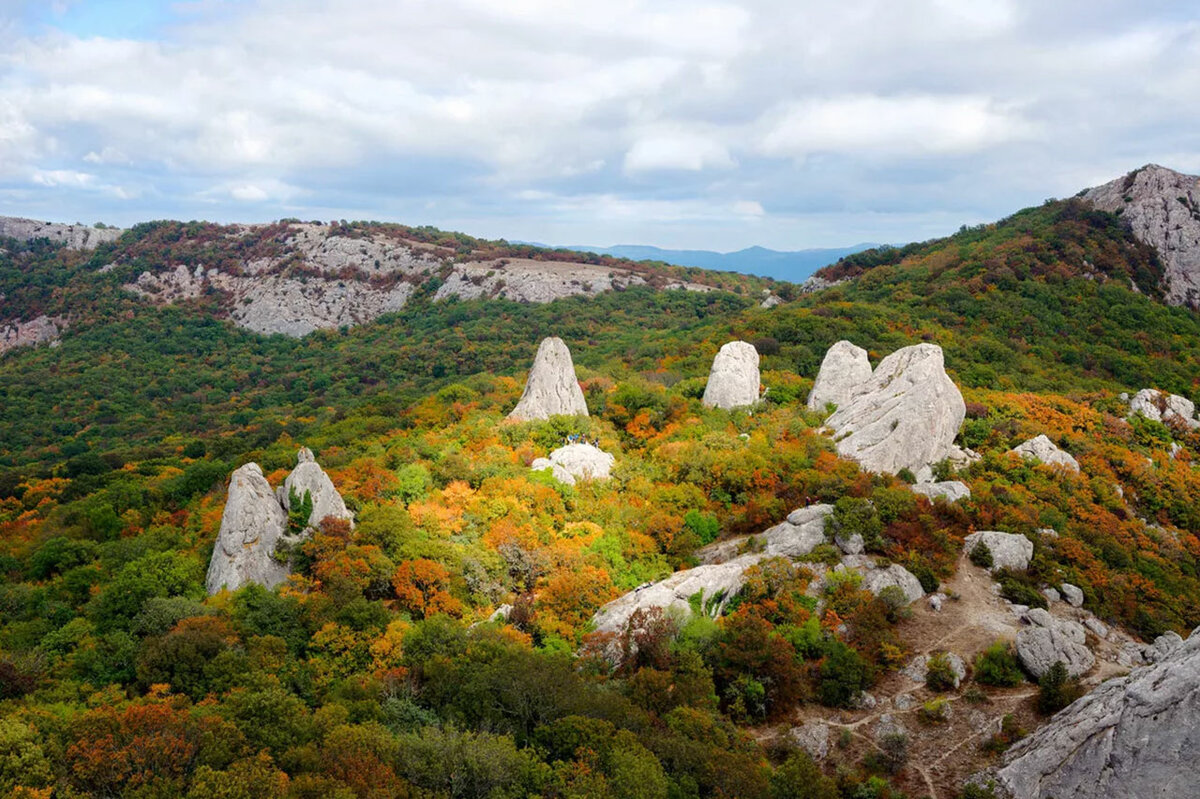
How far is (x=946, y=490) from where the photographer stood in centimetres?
3231

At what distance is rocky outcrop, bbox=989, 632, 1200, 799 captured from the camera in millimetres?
13352

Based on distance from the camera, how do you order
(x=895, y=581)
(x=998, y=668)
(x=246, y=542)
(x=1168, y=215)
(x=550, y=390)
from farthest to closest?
(x=1168, y=215) < (x=550, y=390) < (x=246, y=542) < (x=895, y=581) < (x=998, y=668)

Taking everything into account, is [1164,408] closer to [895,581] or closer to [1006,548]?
[1006,548]

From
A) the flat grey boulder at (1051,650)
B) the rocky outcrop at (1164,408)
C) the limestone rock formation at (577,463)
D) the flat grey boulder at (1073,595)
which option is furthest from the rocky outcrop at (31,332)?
the rocky outcrop at (1164,408)

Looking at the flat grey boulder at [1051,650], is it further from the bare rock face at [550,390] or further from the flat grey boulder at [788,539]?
the bare rock face at [550,390]

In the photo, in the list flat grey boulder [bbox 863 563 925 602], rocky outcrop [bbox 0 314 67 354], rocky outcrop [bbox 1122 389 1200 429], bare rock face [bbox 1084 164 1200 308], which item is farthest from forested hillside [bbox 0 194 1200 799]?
rocky outcrop [bbox 0 314 67 354]

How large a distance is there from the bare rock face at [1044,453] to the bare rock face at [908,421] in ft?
11.8

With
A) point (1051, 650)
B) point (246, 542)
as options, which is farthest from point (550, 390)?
point (1051, 650)

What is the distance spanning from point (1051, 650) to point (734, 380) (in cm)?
2614

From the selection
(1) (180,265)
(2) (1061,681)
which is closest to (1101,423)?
(2) (1061,681)

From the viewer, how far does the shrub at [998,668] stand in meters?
22.0

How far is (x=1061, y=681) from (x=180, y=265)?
6112 inches

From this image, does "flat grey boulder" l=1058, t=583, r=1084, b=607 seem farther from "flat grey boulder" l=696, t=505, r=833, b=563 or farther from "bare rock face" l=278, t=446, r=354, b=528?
"bare rock face" l=278, t=446, r=354, b=528

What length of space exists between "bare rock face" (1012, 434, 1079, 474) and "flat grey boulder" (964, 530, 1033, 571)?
955cm
